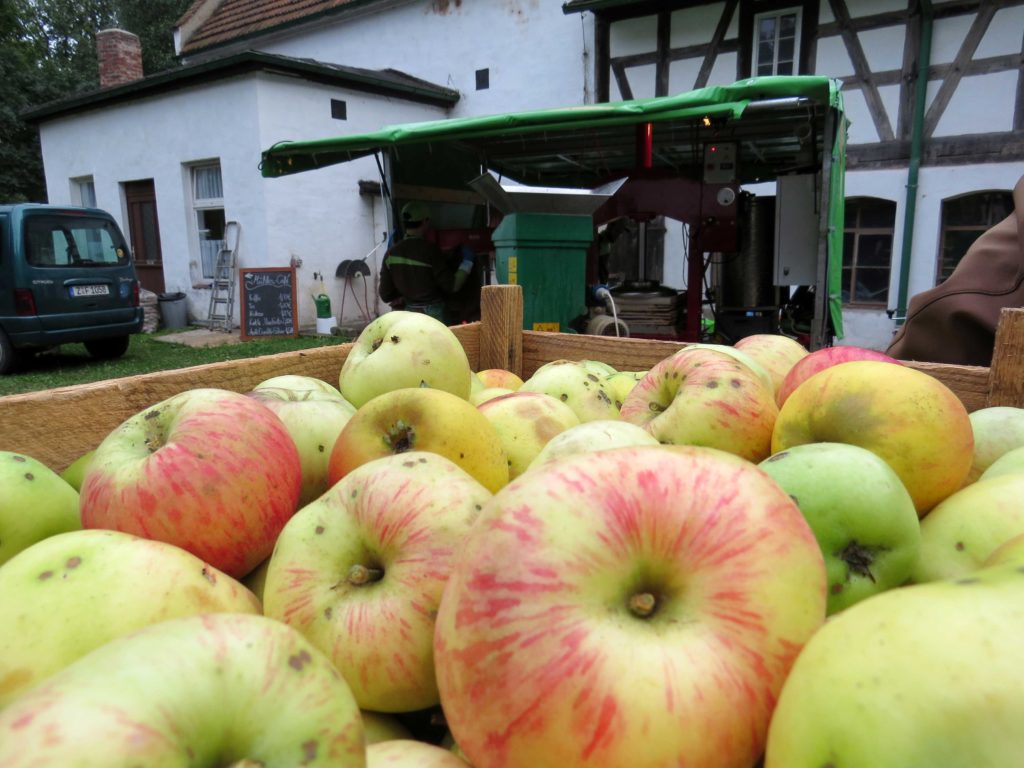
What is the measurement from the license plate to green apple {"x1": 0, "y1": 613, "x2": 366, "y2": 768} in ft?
32.0

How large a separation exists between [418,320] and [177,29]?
17.4 m

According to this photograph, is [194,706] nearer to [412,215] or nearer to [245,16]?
[412,215]

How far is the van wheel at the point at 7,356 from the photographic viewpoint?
27.2 ft

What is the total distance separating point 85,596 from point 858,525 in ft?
3.24

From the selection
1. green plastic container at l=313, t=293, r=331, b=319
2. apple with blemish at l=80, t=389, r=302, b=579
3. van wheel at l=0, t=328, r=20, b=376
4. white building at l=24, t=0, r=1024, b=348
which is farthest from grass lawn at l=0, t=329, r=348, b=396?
apple with blemish at l=80, t=389, r=302, b=579

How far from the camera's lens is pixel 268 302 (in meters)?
10.9

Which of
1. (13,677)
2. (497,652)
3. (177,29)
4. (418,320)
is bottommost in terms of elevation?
(13,677)

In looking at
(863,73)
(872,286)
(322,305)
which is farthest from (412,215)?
(872,286)

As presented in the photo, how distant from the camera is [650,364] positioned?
2.28 metres

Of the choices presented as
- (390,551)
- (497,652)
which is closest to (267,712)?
(497,652)

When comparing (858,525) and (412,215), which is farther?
(412,215)

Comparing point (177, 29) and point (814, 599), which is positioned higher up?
point (177, 29)

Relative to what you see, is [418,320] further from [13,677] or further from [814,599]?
[814,599]

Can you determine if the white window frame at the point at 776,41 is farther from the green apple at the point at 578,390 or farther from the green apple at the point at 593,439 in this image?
the green apple at the point at 593,439
